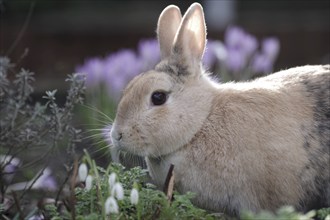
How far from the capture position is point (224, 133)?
4160 millimetres

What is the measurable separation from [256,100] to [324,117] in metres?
0.39

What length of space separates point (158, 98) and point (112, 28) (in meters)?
7.49

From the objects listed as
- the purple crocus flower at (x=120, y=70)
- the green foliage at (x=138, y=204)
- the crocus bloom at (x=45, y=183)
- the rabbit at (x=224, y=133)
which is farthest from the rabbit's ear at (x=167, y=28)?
the purple crocus flower at (x=120, y=70)

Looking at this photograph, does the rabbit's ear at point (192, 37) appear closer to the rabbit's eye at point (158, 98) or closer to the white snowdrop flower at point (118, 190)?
the rabbit's eye at point (158, 98)

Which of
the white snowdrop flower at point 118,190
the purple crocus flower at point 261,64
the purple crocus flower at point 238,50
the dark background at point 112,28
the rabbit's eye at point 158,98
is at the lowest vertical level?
the white snowdrop flower at point 118,190

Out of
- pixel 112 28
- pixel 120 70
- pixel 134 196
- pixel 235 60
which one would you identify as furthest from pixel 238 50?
pixel 112 28

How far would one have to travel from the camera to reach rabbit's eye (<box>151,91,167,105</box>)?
4.19m

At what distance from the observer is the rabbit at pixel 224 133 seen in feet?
13.3

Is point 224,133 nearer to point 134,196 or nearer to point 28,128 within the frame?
point 134,196

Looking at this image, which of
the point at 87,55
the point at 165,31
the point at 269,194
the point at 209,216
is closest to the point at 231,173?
the point at 269,194

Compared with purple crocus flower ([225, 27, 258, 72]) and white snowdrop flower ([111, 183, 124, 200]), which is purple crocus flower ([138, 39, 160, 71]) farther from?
white snowdrop flower ([111, 183, 124, 200])

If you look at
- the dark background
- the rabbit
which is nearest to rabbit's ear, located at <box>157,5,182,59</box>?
the rabbit

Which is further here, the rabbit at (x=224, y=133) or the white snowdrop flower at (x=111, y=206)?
the rabbit at (x=224, y=133)

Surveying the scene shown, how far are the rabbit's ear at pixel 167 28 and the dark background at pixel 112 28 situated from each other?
431 centimetres
